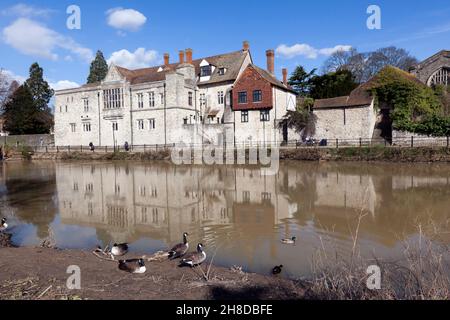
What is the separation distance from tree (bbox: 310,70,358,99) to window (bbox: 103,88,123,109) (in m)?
25.4

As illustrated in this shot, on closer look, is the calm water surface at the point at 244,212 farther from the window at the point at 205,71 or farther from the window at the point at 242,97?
the window at the point at 205,71

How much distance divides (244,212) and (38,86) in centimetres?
6129

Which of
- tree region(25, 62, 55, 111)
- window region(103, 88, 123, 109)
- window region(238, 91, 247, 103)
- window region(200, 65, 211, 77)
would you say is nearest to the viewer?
window region(238, 91, 247, 103)

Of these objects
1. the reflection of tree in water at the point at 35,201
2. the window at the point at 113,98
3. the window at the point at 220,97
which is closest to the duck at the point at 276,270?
the reflection of tree in water at the point at 35,201

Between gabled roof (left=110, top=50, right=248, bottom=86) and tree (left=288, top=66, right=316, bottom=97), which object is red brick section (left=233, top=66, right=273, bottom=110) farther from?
tree (left=288, top=66, right=316, bottom=97)

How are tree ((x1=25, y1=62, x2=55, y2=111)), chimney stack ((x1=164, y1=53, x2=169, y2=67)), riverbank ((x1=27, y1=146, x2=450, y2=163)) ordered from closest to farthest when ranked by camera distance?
riverbank ((x1=27, y1=146, x2=450, y2=163)), chimney stack ((x1=164, y1=53, x2=169, y2=67)), tree ((x1=25, y1=62, x2=55, y2=111))

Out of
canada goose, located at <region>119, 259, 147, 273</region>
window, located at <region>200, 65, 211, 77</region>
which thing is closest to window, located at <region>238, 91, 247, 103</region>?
window, located at <region>200, 65, 211, 77</region>

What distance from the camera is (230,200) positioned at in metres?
14.1

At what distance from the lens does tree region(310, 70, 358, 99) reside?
41269mm

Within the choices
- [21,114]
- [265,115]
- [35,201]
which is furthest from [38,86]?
[35,201]

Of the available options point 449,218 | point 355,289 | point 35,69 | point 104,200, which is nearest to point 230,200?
point 104,200

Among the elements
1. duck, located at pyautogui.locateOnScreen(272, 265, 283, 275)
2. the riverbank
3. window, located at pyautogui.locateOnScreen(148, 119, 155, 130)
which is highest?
window, located at pyautogui.locateOnScreen(148, 119, 155, 130)

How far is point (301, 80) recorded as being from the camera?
48.7 meters

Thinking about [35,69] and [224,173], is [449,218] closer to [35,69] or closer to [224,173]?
[224,173]
